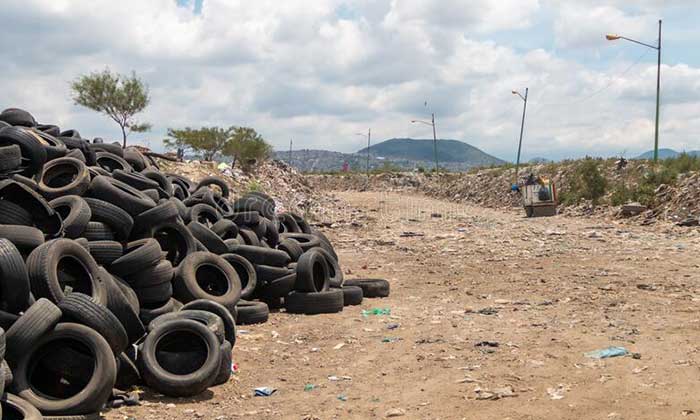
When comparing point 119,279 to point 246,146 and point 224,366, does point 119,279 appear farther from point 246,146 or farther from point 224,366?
point 246,146

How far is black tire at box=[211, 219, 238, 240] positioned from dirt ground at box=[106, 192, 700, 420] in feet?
6.81

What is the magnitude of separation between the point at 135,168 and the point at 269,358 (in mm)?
7380

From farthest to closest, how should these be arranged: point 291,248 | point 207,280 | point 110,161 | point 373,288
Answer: point 110,161
point 291,248
point 373,288
point 207,280

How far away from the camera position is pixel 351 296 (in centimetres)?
1141

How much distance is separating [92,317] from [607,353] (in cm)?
510

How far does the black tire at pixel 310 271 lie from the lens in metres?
10.8

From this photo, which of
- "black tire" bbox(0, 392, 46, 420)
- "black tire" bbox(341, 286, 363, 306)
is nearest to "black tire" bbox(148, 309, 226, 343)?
"black tire" bbox(0, 392, 46, 420)

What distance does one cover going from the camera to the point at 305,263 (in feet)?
35.5

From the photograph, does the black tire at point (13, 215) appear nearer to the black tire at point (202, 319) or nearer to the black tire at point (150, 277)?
the black tire at point (150, 277)

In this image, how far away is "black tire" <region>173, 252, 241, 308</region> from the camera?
9.05 meters

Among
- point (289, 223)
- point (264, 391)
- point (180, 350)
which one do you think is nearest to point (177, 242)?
point (180, 350)

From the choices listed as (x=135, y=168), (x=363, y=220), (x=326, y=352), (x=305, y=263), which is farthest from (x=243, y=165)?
(x=326, y=352)

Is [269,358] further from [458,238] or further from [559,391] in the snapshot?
[458,238]

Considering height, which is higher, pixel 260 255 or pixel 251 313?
pixel 260 255
